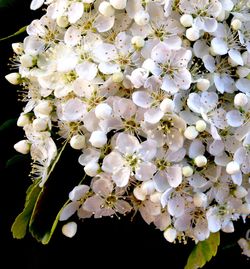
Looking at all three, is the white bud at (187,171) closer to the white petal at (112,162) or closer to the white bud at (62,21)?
the white petal at (112,162)

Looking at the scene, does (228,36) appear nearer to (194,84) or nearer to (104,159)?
(194,84)

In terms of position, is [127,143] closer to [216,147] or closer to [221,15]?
[216,147]

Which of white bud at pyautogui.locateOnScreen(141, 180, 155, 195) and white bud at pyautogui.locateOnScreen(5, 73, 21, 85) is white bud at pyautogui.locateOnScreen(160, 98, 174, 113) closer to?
white bud at pyautogui.locateOnScreen(141, 180, 155, 195)

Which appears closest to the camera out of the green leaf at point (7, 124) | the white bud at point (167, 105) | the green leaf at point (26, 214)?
the white bud at point (167, 105)

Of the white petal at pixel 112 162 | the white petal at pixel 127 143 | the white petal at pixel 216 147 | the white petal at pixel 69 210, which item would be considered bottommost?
the white petal at pixel 69 210

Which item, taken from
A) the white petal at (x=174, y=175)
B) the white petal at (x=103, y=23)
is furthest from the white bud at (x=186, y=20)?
the white petal at (x=174, y=175)

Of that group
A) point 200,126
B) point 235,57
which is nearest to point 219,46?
point 235,57

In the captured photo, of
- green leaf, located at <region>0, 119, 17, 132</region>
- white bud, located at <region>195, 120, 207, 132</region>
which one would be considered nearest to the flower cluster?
white bud, located at <region>195, 120, 207, 132</region>
